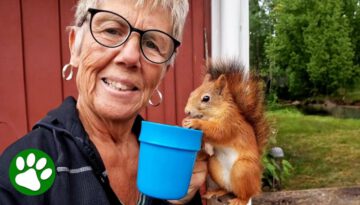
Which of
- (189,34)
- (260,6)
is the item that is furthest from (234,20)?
(260,6)

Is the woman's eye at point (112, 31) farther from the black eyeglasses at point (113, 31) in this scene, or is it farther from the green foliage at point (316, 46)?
the green foliage at point (316, 46)

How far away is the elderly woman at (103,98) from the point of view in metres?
0.74

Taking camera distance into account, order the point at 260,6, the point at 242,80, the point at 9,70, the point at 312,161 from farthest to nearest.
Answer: the point at 260,6, the point at 312,161, the point at 9,70, the point at 242,80

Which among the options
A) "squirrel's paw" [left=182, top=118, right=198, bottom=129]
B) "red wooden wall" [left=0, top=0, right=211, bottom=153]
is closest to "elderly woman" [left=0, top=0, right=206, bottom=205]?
"squirrel's paw" [left=182, top=118, right=198, bottom=129]

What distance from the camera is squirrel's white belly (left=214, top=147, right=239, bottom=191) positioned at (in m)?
1.17

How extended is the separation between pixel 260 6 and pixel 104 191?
13324mm

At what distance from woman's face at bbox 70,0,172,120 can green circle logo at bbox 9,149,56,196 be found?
195mm

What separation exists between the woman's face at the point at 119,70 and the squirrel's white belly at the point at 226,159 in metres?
0.37

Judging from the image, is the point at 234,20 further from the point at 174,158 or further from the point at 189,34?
the point at 174,158

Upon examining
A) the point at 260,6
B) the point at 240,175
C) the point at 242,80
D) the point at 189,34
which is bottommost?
the point at 240,175

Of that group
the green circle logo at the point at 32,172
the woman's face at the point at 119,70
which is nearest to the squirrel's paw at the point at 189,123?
the woman's face at the point at 119,70

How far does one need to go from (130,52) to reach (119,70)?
48 mm

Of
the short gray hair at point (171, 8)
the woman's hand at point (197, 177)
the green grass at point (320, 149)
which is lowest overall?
the green grass at point (320, 149)

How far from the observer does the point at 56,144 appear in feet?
2.49
